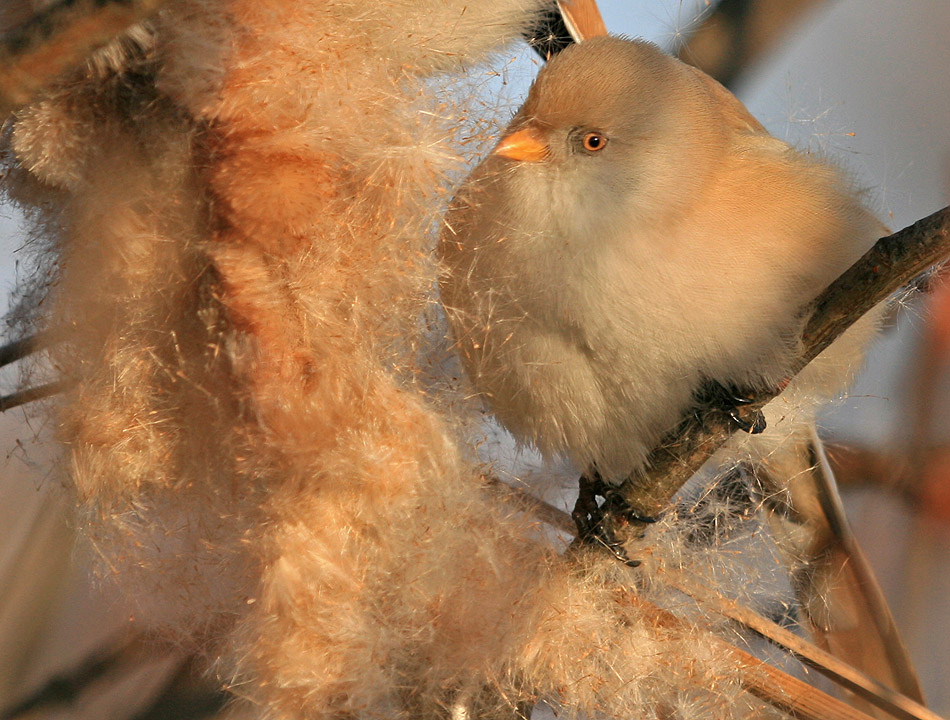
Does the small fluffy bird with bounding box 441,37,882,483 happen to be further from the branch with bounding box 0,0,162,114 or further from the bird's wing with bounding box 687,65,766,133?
the branch with bounding box 0,0,162,114

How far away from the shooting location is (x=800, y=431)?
1.34 metres

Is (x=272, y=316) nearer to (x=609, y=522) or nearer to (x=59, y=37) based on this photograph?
(x=59, y=37)

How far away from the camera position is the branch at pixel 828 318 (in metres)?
0.81

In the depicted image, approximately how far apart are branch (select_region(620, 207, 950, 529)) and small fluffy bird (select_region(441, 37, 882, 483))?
3cm

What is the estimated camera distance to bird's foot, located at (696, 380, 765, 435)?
3.51 ft

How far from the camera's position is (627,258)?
1.00 meters

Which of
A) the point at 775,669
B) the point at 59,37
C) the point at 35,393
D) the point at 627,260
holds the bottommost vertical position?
the point at 775,669

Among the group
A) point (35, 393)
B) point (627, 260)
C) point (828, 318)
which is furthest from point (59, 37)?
point (828, 318)

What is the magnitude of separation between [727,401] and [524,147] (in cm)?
40

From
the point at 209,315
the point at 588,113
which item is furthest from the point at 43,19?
the point at 588,113

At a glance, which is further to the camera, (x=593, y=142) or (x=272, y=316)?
(x=593, y=142)

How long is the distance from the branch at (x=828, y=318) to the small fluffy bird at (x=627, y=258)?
0.03 m

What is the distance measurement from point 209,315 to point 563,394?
520 millimetres

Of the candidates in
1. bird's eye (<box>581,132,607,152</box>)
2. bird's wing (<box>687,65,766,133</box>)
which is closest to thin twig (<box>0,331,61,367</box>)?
bird's eye (<box>581,132,607,152</box>)
